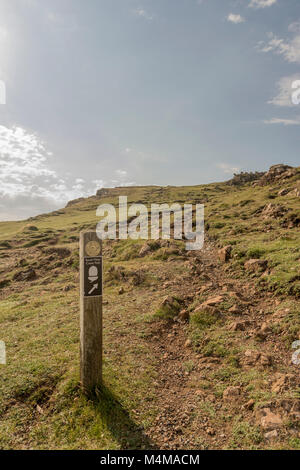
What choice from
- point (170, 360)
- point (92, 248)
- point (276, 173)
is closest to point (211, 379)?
point (170, 360)

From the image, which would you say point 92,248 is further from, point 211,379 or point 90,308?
point 211,379

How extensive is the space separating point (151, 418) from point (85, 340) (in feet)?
7.07

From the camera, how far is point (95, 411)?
18.5 ft

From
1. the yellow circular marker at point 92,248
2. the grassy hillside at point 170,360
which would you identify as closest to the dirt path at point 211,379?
the grassy hillside at point 170,360

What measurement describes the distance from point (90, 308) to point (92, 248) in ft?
4.43

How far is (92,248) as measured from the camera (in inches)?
237

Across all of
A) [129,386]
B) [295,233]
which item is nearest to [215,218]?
[295,233]

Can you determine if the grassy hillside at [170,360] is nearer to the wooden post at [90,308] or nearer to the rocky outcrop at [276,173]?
the wooden post at [90,308]

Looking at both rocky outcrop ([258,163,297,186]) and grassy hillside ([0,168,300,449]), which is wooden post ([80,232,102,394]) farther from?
rocky outcrop ([258,163,297,186])

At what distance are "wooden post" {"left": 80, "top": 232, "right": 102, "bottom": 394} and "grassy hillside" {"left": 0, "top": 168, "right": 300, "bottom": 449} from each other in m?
0.49

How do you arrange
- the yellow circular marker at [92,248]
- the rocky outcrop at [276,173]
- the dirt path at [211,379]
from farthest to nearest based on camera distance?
the rocky outcrop at [276,173]
the yellow circular marker at [92,248]
the dirt path at [211,379]

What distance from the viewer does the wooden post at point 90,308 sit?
5977mm

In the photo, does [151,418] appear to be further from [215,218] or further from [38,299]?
[215,218]

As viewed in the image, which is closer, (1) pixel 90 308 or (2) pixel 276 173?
(1) pixel 90 308
